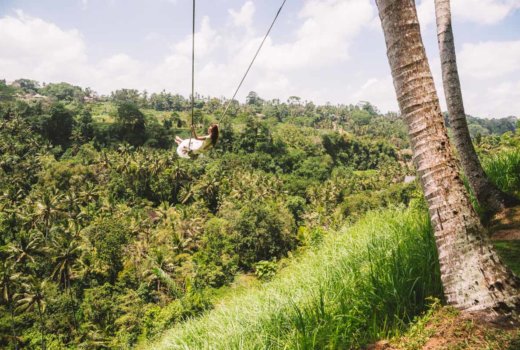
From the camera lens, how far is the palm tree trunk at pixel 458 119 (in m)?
4.36

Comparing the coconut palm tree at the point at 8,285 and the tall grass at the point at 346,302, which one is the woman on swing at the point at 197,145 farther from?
the coconut palm tree at the point at 8,285

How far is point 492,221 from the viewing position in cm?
430

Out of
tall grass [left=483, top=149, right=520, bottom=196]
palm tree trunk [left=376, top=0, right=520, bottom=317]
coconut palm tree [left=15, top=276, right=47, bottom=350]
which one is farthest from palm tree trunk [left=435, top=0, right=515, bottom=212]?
coconut palm tree [left=15, top=276, right=47, bottom=350]

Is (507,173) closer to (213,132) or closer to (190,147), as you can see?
(213,132)

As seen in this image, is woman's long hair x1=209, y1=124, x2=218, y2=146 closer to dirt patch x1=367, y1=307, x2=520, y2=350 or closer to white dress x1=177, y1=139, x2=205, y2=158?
white dress x1=177, y1=139, x2=205, y2=158

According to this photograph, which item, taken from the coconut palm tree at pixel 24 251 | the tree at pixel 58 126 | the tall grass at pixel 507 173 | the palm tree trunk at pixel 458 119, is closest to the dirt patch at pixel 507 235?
the palm tree trunk at pixel 458 119

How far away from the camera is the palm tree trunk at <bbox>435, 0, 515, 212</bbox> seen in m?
4.36

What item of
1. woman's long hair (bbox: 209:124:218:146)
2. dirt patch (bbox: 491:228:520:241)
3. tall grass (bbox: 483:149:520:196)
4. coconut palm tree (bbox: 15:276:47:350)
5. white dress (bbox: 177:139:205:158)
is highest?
woman's long hair (bbox: 209:124:218:146)

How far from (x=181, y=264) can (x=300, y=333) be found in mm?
33856

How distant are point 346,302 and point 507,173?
425cm

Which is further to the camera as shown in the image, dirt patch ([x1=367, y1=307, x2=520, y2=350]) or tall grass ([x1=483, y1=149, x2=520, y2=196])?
tall grass ([x1=483, y1=149, x2=520, y2=196])

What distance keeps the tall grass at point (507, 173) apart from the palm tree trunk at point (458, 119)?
1.13 meters

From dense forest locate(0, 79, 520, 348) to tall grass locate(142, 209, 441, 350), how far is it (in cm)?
204

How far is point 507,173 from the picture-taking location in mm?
5520
